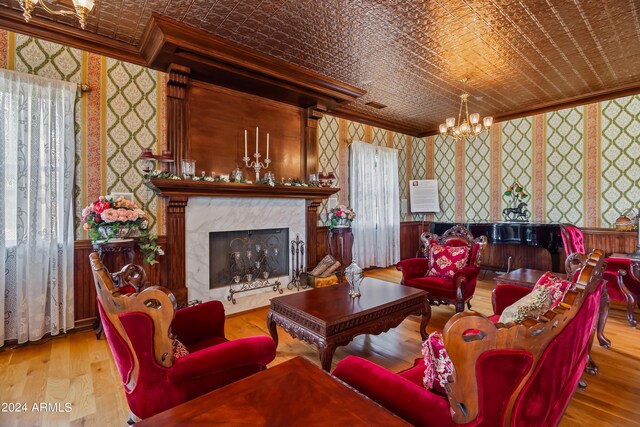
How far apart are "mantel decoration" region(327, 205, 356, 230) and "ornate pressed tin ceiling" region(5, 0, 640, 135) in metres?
1.94

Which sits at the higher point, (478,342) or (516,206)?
(516,206)

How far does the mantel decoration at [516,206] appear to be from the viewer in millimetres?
5414

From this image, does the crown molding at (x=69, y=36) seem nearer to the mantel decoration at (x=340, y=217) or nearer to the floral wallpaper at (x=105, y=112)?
the floral wallpaper at (x=105, y=112)

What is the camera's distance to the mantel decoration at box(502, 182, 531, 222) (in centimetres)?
541

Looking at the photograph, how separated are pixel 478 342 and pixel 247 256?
12.5ft

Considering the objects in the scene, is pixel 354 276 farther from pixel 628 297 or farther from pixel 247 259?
pixel 628 297

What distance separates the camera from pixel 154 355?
126cm

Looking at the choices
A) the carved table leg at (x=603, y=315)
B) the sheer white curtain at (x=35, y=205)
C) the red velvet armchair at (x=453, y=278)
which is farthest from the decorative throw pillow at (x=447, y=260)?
the sheer white curtain at (x=35, y=205)

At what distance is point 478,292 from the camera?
464 cm

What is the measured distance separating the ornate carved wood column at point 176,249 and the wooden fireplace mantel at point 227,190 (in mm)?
134

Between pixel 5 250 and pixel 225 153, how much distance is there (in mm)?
2383

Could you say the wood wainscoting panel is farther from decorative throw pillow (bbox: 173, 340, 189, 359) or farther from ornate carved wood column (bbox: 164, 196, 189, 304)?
decorative throw pillow (bbox: 173, 340, 189, 359)

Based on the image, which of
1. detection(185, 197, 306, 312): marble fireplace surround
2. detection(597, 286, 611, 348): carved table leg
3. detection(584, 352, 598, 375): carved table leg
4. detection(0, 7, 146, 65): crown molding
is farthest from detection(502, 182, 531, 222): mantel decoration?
detection(0, 7, 146, 65): crown molding

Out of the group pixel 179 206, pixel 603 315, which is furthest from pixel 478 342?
pixel 179 206
